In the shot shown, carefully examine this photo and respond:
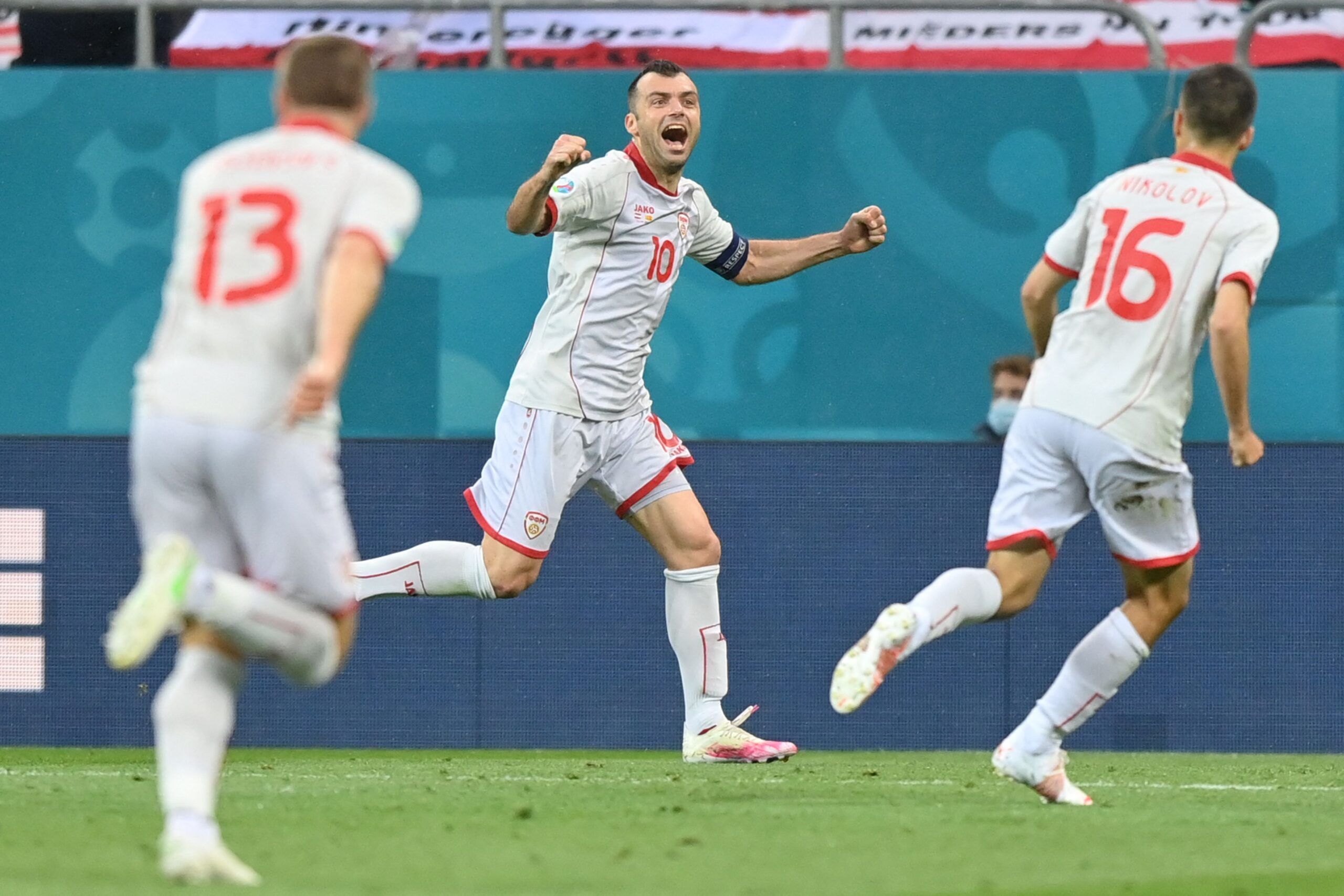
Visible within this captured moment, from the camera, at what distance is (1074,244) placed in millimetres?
5582

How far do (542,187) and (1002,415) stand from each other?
354 centimetres

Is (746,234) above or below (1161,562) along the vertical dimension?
above

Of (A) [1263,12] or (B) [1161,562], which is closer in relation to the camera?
(B) [1161,562]

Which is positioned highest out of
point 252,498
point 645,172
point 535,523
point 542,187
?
point 645,172

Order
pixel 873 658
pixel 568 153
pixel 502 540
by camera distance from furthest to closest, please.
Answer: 1. pixel 502 540
2. pixel 568 153
3. pixel 873 658

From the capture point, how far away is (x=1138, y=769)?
782 centimetres

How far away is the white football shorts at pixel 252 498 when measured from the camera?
396 centimetres

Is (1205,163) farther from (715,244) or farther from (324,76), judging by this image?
(324,76)

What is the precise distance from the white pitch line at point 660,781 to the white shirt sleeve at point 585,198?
177 centimetres

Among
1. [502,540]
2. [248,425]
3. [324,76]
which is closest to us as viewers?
[248,425]

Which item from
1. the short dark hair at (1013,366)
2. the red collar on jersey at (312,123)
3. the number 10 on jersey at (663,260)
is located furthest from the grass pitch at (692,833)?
the short dark hair at (1013,366)

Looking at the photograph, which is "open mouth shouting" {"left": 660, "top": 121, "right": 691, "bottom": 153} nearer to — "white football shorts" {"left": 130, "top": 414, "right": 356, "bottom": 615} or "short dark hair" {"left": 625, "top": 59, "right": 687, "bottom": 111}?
"short dark hair" {"left": 625, "top": 59, "right": 687, "bottom": 111}

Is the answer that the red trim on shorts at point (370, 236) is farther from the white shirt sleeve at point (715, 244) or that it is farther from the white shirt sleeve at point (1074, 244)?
the white shirt sleeve at point (715, 244)

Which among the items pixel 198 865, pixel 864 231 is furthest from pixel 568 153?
pixel 198 865
